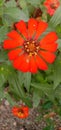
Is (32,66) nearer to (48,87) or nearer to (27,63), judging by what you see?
(27,63)

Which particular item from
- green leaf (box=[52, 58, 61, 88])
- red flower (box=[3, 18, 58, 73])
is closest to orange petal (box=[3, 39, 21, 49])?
red flower (box=[3, 18, 58, 73])

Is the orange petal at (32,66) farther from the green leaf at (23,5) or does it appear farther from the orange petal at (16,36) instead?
the green leaf at (23,5)

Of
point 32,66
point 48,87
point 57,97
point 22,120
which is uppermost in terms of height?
point 32,66

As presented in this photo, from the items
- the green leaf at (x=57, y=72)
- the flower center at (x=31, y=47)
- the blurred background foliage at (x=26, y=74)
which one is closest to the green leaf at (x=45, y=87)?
the blurred background foliage at (x=26, y=74)

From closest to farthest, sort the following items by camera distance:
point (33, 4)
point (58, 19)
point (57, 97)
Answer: point (58, 19) < point (33, 4) < point (57, 97)

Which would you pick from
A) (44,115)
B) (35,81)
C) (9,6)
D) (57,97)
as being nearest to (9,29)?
(9,6)

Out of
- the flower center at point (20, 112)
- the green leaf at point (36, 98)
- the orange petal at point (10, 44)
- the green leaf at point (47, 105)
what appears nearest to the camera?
the orange petal at point (10, 44)

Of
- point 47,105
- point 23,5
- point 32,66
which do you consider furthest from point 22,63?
point 47,105
